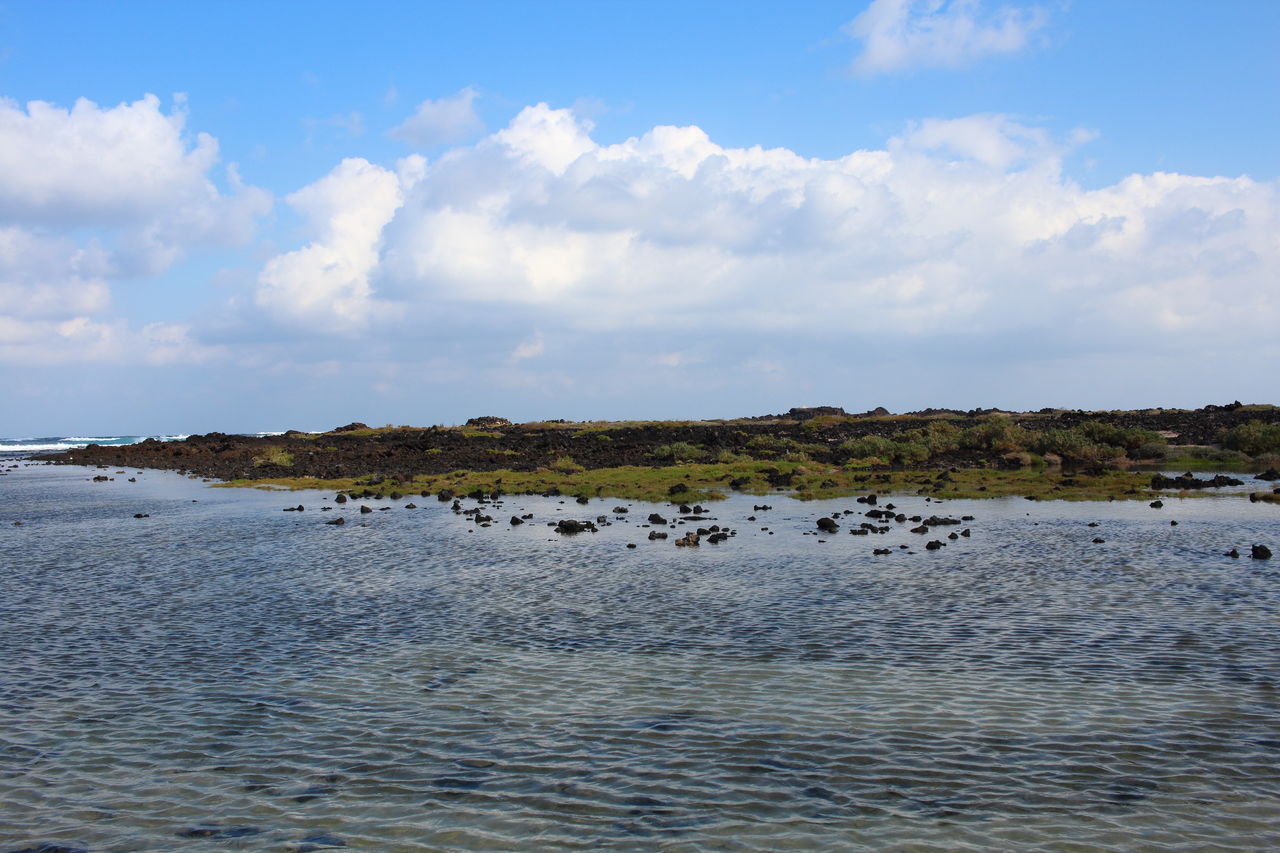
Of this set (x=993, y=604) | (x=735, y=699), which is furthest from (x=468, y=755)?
(x=993, y=604)

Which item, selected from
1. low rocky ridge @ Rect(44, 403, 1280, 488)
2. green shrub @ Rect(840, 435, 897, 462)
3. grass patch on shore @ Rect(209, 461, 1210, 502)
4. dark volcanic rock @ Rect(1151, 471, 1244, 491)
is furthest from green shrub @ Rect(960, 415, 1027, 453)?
dark volcanic rock @ Rect(1151, 471, 1244, 491)

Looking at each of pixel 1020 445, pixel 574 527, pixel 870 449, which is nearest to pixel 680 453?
pixel 870 449

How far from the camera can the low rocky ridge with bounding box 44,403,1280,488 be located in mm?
73875

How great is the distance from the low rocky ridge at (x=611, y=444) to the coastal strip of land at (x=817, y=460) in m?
0.27

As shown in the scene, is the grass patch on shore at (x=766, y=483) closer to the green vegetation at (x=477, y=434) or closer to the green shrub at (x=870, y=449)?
the green shrub at (x=870, y=449)

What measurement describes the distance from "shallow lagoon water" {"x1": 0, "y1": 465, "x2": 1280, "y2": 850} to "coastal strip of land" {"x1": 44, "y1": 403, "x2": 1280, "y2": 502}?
75.8ft

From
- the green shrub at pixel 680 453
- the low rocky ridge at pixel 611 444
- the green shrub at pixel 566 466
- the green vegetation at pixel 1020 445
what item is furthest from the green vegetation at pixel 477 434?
the green vegetation at pixel 1020 445

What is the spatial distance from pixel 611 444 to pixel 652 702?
74.6 metres

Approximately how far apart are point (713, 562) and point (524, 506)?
21.2 metres

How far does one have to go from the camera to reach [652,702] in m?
15.0

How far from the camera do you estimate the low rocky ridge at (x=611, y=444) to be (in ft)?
242

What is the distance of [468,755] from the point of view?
502 inches

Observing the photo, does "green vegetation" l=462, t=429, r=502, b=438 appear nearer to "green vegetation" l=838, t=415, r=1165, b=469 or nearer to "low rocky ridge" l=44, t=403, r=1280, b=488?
"low rocky ridge" l=44, t=403, r=1280, b=488

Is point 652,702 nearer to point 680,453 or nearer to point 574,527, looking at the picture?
point 574,527
